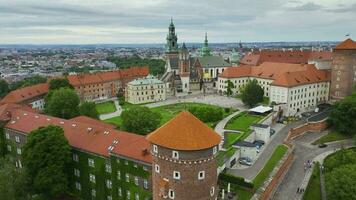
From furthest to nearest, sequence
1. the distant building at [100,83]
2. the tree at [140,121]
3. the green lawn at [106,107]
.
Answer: the distant building at [100,83] < the green lawn at [106,107] < the tree at [140,121]

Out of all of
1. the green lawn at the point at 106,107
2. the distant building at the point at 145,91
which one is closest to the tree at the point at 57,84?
the green lawn at the point at 106,107

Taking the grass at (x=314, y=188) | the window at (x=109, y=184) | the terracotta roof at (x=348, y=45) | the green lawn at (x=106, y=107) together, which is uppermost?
the terracotta roof at (x=348, y=45)

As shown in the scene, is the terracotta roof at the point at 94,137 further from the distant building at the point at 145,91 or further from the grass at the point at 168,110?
the distant building at the point at 145,91

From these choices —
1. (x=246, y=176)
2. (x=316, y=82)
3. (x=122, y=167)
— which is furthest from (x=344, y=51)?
(x=122, y=167)

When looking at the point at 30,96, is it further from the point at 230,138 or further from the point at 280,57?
the point at 280,57

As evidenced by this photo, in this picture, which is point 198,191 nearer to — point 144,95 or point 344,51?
point 344,51

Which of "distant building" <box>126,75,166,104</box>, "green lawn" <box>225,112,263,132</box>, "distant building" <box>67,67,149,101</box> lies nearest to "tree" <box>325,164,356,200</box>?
"green lawn" <box>225,112,263,132</box>

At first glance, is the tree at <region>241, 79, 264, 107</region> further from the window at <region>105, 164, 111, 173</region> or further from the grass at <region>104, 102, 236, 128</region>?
the window at <region>105, 164, 111, 173</region>
